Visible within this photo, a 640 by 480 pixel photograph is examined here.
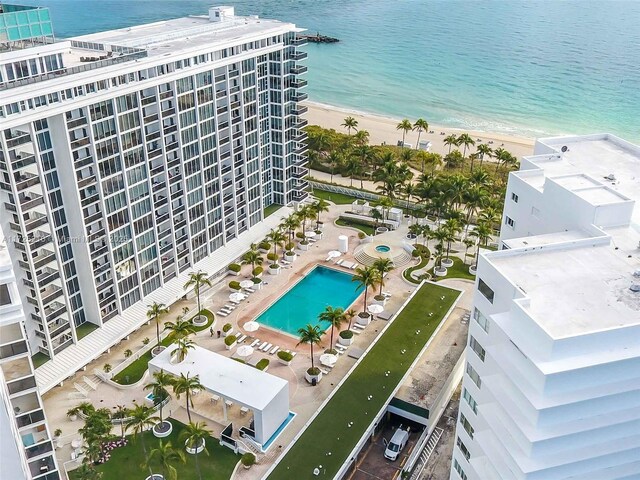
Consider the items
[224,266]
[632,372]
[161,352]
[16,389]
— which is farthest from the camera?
[224,266]

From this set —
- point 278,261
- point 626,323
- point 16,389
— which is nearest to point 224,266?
point 278,261

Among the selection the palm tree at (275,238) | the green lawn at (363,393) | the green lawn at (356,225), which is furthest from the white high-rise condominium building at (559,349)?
the green lawn at (356,225)

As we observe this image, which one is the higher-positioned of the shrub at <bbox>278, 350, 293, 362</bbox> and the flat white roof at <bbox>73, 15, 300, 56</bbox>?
the flat white roof at <bbox>73, 15, 300, 56</bbox>

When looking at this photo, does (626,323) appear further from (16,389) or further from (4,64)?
(4,64)

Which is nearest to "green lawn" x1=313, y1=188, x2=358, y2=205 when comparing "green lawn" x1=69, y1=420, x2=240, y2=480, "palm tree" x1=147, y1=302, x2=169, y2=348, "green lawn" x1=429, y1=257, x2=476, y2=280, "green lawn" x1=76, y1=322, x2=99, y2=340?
"green lawn" x1=429, y1=257, x2=476, y2=280

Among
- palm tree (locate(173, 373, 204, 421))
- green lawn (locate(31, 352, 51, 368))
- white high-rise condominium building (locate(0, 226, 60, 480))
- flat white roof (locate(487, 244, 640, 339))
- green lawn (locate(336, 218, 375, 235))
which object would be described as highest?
flat white roof (locate(487, 244, 640, 339))

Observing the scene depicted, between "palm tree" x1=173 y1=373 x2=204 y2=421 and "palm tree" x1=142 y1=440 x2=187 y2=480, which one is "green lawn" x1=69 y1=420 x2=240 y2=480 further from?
"palm tree" x1=173 y1=373 x2=204 y2=421
